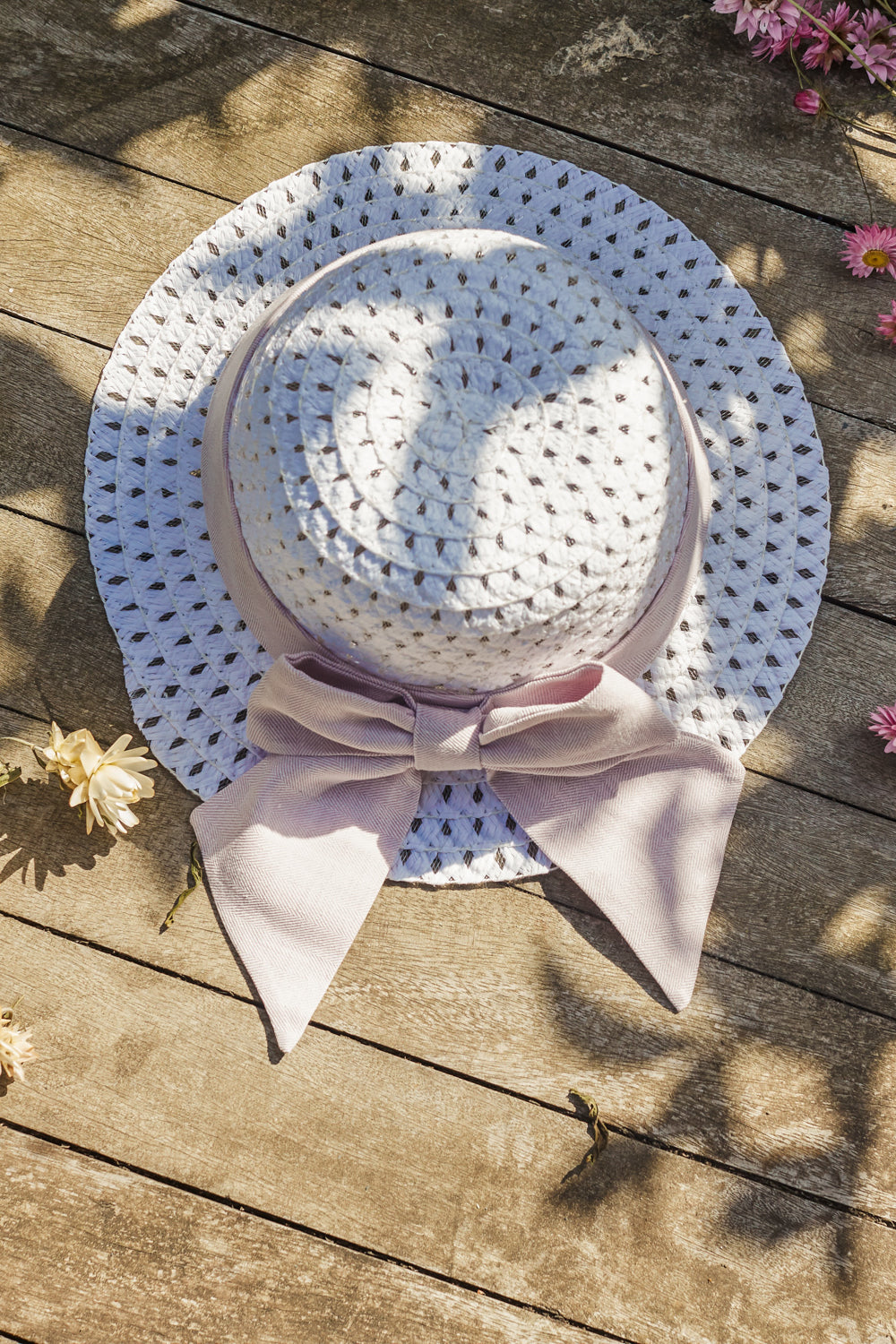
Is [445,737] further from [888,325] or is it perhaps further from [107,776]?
[888,325]

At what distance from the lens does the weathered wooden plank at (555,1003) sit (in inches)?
53.7

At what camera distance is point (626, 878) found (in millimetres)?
1353

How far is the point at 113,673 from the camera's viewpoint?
1.42 m

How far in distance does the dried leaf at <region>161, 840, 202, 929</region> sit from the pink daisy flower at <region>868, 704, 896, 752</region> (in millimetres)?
966

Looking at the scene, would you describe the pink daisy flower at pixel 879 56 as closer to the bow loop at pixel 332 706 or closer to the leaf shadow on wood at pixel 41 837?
the bow loop at pixel 332 706

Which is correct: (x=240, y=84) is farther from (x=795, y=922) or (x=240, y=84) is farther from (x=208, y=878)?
(x=795, y=922)

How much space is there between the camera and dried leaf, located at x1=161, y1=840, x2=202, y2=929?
53.7 inches

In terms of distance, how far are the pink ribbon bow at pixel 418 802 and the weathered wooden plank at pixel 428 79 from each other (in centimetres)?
94

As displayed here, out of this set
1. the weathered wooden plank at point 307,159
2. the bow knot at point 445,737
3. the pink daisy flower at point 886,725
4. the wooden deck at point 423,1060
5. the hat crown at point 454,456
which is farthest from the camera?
the weathered wooden plank at point 307,159

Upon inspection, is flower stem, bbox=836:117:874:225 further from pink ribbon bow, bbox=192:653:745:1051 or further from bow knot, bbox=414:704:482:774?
bow knot, bbox=414:704:482:774

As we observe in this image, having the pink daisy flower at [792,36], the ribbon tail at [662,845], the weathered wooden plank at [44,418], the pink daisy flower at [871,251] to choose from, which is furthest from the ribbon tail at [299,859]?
the pink daisy flower at [792,36]

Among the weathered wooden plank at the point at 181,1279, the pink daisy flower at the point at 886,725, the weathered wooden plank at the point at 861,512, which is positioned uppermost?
the weathered wooden plank at the point at 861,512

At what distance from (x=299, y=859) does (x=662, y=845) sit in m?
0.49

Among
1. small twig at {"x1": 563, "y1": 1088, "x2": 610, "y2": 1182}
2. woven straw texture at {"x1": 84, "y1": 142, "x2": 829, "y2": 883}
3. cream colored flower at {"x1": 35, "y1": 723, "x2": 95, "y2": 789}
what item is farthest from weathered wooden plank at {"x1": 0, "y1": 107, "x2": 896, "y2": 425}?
small twig at {"x1": 563, "y1": 1088, "x2": 610, "y2": 1182}
